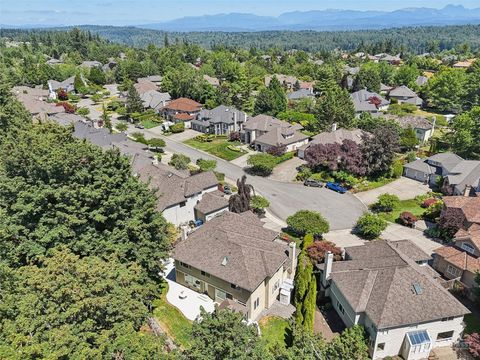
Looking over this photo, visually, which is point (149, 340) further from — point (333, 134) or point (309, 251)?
point (333, 134)

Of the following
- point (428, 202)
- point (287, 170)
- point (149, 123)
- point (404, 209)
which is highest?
point (149, 123)

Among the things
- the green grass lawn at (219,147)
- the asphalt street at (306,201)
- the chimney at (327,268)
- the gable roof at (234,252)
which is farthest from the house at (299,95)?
the chimney at (327,268)

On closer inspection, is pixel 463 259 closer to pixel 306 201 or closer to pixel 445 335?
pixel 445 335

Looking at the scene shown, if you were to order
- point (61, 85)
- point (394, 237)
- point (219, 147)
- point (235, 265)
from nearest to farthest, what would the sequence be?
point (235, 265)
point (394, 237)
point (219, 147)
point (61, 85)

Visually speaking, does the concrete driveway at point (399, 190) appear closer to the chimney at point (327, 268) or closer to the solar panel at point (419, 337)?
the chimney at point (327, 268)

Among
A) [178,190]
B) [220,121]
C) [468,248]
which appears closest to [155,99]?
[220,121]

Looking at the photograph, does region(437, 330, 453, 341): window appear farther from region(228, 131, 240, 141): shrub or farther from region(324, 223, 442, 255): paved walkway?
region(228, 131, 240, 141): shrub

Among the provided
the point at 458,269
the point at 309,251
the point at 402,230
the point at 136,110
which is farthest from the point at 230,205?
the point at 136,110
